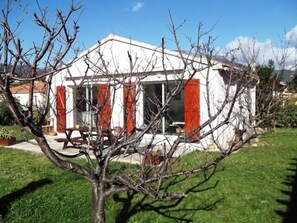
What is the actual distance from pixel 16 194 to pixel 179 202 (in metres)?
4.02

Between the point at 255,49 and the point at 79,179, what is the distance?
20.1 ft

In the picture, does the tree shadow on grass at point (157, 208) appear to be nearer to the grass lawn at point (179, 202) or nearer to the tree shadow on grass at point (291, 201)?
the grass lawn at point (179, 202)

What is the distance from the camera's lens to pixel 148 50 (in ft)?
47.9

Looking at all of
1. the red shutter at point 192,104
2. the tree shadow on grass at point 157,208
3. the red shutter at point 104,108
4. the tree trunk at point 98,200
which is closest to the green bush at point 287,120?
the red shutter at point 192,104

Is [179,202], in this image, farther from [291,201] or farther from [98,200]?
[98,200]

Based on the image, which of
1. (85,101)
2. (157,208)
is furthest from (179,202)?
(85,101)

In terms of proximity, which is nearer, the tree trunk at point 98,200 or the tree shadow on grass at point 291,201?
the tree trunk at point 98,200

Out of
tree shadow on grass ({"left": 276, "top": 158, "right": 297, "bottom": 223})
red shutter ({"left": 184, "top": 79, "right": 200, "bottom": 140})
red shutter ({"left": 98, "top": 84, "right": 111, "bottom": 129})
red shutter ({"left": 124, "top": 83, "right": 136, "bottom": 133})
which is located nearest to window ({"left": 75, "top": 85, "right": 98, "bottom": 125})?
red shutter ({"left": 98, "top": 84, "right": 111, "bottom": 129})

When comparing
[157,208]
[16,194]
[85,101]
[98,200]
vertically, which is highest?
[85,101]

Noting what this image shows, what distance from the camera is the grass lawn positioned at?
6.42 metres

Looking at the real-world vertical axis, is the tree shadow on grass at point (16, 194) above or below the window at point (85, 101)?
below

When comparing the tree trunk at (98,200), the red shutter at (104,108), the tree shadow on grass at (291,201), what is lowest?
the tree shadow on grass at (291,201)

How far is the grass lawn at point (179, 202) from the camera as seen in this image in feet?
21.1

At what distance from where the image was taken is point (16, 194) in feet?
26.7
